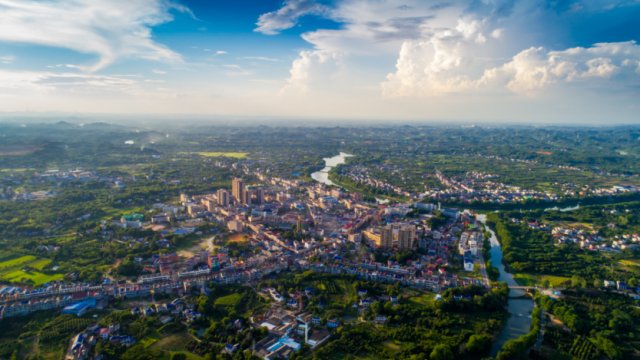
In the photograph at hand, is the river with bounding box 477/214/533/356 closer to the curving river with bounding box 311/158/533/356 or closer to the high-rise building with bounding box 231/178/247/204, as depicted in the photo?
the curving river with bounding box 311/158/533/356

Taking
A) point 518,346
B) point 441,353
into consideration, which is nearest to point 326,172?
point 518,346

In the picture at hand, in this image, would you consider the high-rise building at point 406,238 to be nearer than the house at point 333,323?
No

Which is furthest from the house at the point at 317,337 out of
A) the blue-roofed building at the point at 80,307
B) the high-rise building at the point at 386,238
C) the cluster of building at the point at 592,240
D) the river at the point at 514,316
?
the cluster of building at the point at 592,240

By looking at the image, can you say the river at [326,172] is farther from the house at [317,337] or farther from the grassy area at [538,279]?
the house at [317,337]

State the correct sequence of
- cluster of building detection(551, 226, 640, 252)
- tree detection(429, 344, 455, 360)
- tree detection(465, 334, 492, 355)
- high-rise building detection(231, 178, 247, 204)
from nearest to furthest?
1. tree detection(429, 344, 455, 360)
2. tree detection(465, 334, 492, 355)
3. cluster of building detection(551, 226, 640, 252)
4. high-rise building detection(231, 178, 247, 204)

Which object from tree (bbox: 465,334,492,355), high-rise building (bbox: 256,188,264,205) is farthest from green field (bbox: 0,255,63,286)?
tree (bbox: 465,334,492,355)

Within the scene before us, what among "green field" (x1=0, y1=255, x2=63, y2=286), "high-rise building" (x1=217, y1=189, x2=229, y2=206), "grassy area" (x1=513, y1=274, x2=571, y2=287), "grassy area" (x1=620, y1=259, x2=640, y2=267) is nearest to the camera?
"green field" (x1=0, y1=255, x2=63, y2=286)

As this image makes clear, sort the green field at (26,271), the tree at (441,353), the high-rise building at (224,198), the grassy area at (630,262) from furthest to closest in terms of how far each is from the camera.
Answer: the high-rise building at (224,198) < the grassy area at (630,262) < the green field at (26,271) < the tree at (441,353)

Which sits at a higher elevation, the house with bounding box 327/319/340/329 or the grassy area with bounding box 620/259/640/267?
the house with bounding box 327/319/340/329
